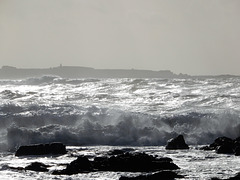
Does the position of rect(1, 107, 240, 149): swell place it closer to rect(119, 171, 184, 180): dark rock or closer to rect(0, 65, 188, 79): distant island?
rect(119, 171, 184, 180): dark rock

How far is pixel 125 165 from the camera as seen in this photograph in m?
16.8

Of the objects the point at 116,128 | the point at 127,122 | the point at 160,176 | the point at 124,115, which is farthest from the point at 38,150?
the point at 124,115

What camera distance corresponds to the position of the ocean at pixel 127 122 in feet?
62.0

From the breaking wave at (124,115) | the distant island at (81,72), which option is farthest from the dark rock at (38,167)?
the distant island at (81,72)

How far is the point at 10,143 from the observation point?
26.2 m

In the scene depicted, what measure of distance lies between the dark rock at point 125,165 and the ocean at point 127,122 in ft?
1.52

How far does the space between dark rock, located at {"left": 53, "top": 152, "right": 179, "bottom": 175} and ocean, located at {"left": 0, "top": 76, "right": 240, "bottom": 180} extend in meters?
0.46

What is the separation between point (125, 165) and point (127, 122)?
14726 mm

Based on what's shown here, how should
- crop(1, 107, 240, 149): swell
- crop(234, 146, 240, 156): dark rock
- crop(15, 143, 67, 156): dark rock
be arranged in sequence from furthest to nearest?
crop(1, 107, 240, 149): swell < crop(15, 143, 67, 156): dark rock < crop(234, 146, 240, 156): dark rock

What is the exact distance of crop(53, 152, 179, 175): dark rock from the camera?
1655cm

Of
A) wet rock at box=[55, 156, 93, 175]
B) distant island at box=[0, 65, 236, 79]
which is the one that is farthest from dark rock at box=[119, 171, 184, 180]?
distant island at box=[0, 65, 236, 79]

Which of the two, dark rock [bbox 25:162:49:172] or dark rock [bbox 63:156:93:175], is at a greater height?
dark rock [bbox 63:156:93:175]

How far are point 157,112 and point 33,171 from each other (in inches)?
794

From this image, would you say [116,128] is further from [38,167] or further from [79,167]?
[79,167]
